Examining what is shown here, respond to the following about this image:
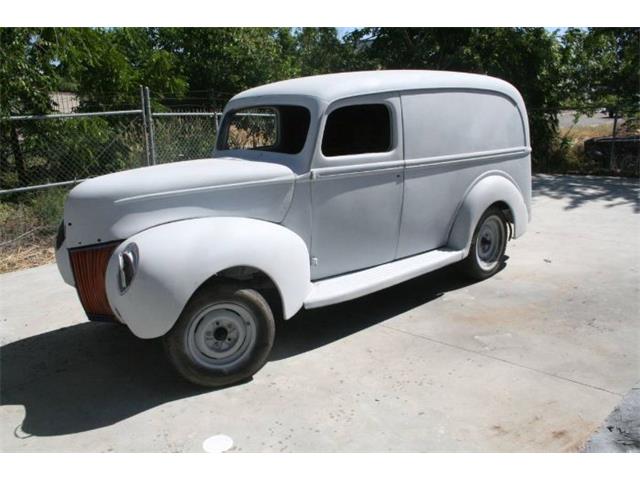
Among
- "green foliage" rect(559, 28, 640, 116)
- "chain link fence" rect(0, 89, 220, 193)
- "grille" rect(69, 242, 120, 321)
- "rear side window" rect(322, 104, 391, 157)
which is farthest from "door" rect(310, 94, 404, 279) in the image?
"green foliage" rect(559, 28, 640, 116)

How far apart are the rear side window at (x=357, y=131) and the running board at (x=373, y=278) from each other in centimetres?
97

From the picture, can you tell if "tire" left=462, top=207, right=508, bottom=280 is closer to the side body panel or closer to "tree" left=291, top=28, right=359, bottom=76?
the side body panel

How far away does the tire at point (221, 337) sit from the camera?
3.57 m

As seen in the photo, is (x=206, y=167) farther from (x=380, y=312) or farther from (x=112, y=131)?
(x=112, y=131)

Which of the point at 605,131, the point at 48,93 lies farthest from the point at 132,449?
the point at 605,131

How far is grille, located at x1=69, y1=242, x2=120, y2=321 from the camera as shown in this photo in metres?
3.67

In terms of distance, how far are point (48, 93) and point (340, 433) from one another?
7408 mm

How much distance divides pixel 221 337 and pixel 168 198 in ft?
3.18

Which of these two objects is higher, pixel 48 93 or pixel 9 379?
pixel 48 93

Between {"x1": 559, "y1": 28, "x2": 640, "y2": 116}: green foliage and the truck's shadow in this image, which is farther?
{"x1": 559, "y1": 28, "x2": 640, "y2": 116}: green foliage

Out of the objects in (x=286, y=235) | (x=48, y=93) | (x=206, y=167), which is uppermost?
(x=48, y=93)

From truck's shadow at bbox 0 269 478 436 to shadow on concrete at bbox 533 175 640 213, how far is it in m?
5.59

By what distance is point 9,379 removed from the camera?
398cm

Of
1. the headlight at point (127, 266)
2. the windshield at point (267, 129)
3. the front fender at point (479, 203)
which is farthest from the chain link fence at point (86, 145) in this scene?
the front fender at point (479, 203)
